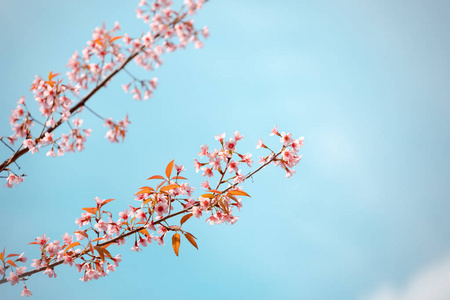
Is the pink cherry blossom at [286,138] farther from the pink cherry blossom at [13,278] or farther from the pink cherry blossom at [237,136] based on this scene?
the pink cherry blossom at [13,278]

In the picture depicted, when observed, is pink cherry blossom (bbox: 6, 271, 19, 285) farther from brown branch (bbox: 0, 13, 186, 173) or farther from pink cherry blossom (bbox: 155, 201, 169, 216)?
pink cherry blossom (bbox: 155, 201, 169, 216)

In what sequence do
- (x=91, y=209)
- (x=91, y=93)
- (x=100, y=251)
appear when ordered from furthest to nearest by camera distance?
(x=91, y=209) < (x=100, y=251) < (x=91, y=93)

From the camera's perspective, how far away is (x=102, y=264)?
8.29 feet

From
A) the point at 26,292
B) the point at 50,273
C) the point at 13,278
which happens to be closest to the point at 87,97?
the point at 50,273

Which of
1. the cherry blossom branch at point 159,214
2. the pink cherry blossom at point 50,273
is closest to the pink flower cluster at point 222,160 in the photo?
the cherry blossom branch at point 159,214

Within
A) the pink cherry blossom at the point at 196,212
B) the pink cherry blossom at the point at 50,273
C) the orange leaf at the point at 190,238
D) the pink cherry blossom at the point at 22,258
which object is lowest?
the orange leaf at the point at 190,238

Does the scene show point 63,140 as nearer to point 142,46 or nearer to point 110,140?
point 110,140

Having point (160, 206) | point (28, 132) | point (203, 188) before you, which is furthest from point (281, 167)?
point (28, 132)

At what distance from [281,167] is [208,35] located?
1.06 meters

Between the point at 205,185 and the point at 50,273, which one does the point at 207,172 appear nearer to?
the point at 205,185

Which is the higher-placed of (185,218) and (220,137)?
(220,137)

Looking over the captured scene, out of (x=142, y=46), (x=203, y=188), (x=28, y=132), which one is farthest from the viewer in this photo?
(x=203, y=188)

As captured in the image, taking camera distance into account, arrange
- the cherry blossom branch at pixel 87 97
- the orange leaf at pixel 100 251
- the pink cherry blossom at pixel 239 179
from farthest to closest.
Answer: the pink cherry blossom at pixel 239 179 → the orange leaf at pixel 100 251 → the cherry blossom branch at pixel 87 97

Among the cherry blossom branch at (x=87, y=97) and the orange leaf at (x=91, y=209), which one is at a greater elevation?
the cherry blossom branch at (x=87, y=97)
